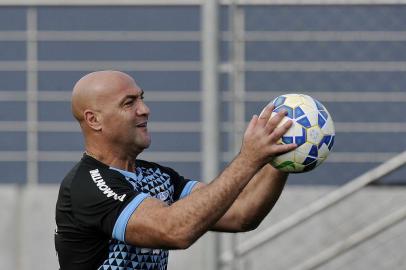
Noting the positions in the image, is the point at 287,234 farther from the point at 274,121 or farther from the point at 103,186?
the point at 274,121

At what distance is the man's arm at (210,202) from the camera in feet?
13.0

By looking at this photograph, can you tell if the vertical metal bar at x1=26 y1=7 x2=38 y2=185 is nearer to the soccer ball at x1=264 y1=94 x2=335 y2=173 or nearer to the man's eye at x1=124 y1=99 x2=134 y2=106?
the man's eye at x1=124 y1=99 x2=134 y2=106

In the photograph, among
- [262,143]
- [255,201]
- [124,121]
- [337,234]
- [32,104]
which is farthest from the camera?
[32,104]

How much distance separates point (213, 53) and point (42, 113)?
16.6ft

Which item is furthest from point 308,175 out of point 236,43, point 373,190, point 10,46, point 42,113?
point 10,46

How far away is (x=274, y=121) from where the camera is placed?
4.02m

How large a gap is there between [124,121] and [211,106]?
2.03 meters

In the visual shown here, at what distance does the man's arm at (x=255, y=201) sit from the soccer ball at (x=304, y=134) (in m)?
0.24

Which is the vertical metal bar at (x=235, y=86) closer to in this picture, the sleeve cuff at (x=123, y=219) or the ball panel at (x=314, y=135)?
the ball panel at (x=314, y=135)

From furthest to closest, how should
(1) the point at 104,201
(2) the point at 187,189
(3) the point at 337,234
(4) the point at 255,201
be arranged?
(3) the point at 337,234 < (2) the point at 187,189 < (4) the point at 255,201 < (1) the point at 104,201

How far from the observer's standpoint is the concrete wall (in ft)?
23.8

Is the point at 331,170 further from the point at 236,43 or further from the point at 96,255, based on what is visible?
the point at 96,255

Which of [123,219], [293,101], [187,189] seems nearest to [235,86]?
[187,189]

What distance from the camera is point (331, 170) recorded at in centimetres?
789
